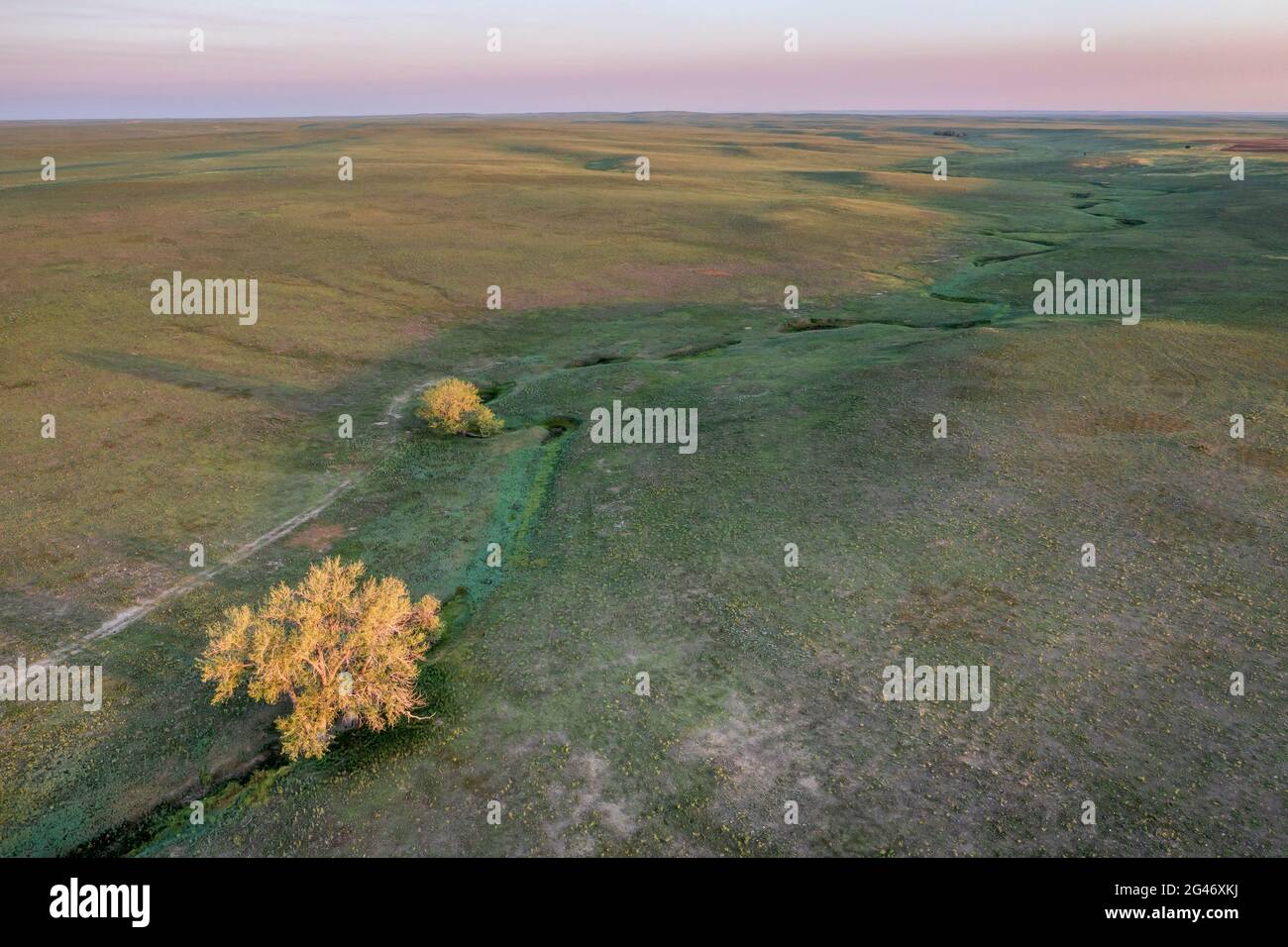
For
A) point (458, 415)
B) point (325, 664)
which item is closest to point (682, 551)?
point (325, 664)

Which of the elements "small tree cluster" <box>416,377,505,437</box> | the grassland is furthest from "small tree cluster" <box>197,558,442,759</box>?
"small tree cluster" <box>416,377,505,437</box>

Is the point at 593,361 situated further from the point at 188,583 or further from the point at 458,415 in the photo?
the point at 188,583

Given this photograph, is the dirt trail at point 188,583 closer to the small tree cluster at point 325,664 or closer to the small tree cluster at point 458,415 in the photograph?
the small tree cluster at point 325,664

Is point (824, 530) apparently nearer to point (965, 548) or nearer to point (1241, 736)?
point (965, 548)

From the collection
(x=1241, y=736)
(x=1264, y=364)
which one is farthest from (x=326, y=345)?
(x=1264, y=364)

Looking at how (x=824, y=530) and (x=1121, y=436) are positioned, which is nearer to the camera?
(x=824, y=530)

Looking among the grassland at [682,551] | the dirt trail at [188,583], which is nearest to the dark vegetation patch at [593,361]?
the grassland at [682,551]
